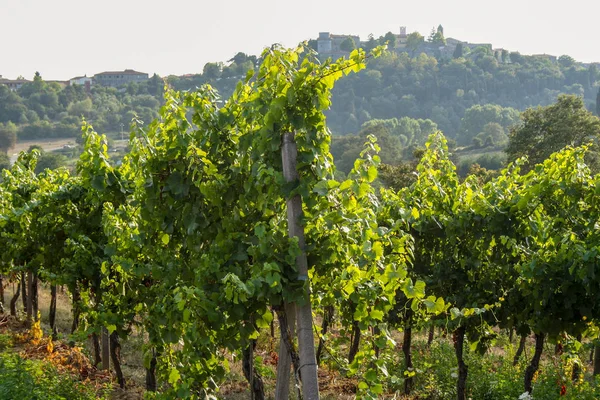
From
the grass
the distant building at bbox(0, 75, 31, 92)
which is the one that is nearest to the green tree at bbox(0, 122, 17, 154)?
the distant building at bbox(0, 75, 31, 92)

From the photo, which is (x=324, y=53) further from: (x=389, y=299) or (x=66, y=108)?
(x=389, y=299)

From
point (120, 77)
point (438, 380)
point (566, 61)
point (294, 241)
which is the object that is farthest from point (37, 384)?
point (566, 61)

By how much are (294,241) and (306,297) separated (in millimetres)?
347

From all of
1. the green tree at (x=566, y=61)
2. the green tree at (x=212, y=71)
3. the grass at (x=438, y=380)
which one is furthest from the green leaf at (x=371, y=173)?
the green tree at (x=566, y=61)

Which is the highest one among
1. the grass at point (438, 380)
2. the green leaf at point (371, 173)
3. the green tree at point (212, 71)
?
the green tree at point (212, 71)

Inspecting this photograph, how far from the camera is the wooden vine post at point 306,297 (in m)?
3.96

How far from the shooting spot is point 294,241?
3936 millimetres

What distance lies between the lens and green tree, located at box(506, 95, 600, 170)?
33812 mm

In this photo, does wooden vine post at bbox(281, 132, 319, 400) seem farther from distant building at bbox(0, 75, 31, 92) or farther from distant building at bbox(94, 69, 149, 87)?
distant building at bbox(94, 69, 149, 87)

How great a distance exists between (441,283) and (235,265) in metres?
4.46

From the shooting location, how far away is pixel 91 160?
721 centimetres

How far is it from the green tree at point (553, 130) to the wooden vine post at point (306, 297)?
31257 mm

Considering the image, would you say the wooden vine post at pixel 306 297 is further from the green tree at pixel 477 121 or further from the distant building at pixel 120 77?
the distant building at pixel 120 77

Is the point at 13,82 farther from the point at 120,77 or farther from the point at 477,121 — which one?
the point at 477,121
